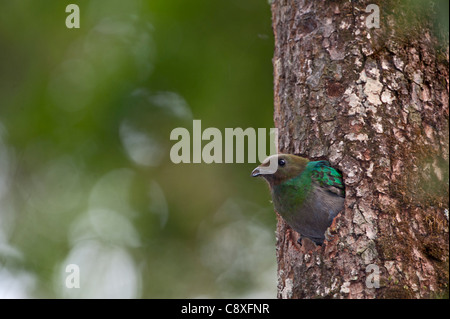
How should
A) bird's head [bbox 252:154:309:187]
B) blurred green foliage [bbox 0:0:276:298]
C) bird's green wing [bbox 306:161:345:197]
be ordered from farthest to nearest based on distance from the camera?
blurred green foliage [bbox 0:0:276:298] → bird's head [bbox 252:154:309:187] → bird's green wing [bbox 306:161:345:197]

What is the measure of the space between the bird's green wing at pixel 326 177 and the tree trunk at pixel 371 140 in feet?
0.20

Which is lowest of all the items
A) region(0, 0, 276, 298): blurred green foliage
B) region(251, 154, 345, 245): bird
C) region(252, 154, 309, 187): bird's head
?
region(251, 154, 345, 245): bird

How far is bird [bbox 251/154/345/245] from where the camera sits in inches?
165

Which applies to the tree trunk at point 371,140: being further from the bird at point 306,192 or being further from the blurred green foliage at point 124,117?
the blurred green foliage at point 124,117

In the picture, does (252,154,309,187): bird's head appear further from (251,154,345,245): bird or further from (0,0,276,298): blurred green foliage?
(0,0,276,298): blurred green foliage

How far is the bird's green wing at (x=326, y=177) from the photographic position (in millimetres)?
4156

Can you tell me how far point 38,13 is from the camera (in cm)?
702

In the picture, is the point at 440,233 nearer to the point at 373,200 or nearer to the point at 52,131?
the point at 373,200

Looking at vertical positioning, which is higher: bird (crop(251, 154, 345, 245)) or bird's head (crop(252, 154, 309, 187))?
bird's head (crop(252, 154, 309, 187))

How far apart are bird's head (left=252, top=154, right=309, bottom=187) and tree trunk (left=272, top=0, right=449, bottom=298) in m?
0.10

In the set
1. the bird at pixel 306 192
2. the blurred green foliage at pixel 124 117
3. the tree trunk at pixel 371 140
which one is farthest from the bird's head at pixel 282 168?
the blurred green foliage at pixel 124 117

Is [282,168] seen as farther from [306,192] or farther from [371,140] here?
[371,140]

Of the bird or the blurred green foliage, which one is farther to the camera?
the blurred green foliage

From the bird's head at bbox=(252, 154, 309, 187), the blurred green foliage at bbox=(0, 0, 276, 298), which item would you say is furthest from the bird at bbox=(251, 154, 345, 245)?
the blurred green foliage at bbox=(0, 0, 276, 298)
